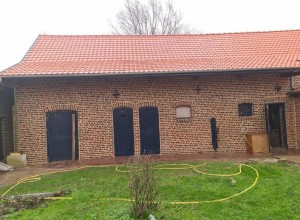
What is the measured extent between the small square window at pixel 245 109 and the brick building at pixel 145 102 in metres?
0.04

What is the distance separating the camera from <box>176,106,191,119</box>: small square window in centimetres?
1212

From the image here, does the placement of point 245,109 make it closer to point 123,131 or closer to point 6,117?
point 123,131

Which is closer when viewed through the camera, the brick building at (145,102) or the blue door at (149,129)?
the brick building at (145,102)

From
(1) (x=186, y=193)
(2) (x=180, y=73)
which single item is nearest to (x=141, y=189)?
(1) (x=186, y=193)

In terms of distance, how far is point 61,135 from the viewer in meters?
11.6

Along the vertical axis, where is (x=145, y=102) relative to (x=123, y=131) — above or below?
above

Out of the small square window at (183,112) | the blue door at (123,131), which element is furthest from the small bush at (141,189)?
the small square window at (183,112)

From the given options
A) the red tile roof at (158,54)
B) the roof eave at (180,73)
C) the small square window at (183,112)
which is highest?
the red tile roof at (158,54)

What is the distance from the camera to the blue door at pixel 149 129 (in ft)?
39.3

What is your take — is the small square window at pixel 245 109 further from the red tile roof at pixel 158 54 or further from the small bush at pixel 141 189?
the small bush at pixel 141 189

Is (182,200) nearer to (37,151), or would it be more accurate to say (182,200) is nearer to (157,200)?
(157,200)

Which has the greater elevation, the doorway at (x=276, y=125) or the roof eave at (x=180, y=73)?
the roof eave at (x=180, y=73)

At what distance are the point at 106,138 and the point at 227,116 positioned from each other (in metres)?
5.08

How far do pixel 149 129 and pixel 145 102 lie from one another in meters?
1.12
